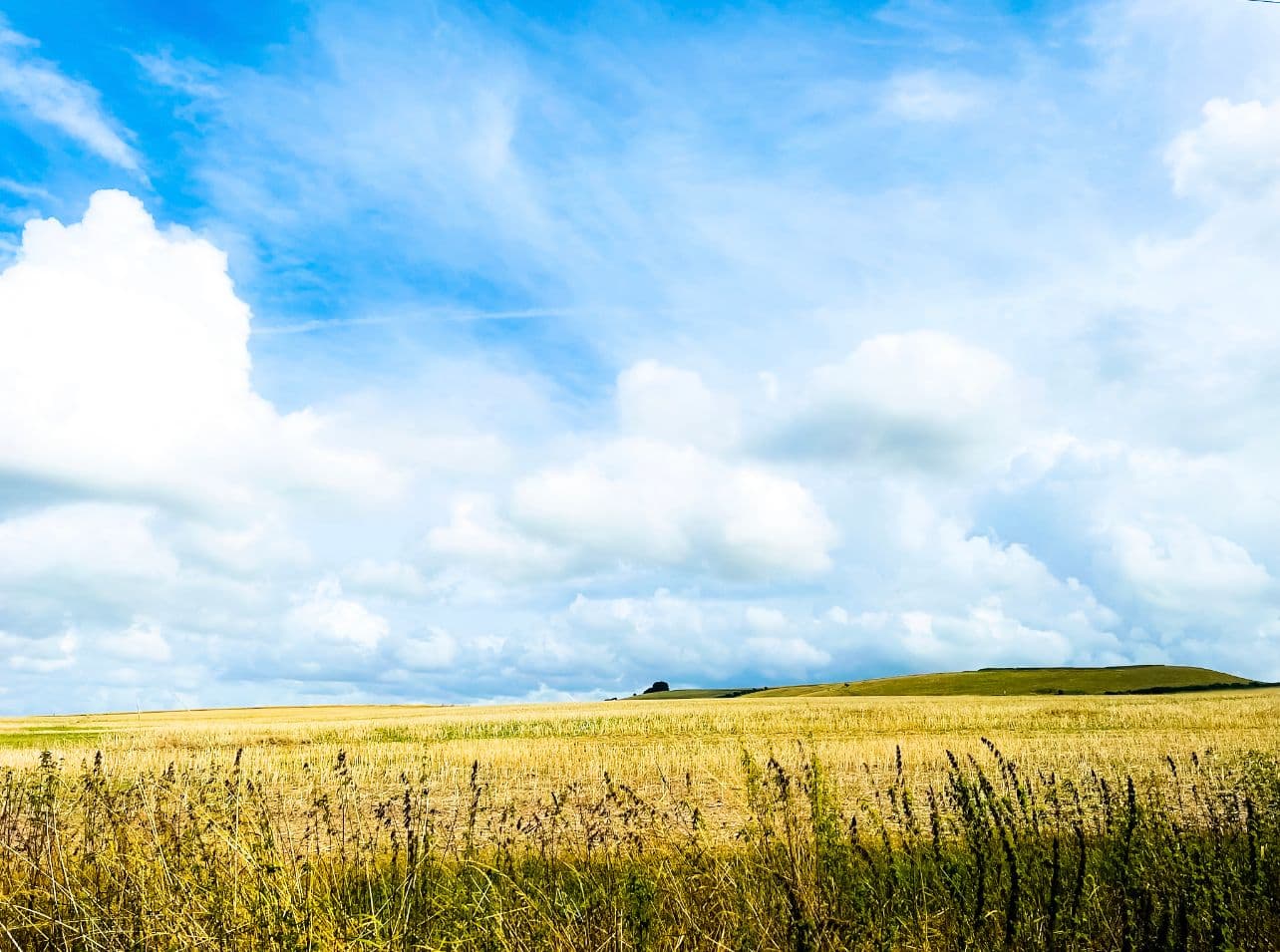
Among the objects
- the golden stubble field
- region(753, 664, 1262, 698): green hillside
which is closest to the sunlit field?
the golden stubble field

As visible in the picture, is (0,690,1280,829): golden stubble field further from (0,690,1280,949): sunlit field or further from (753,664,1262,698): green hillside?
(753,664,1262,698): green hillside

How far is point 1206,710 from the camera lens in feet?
175

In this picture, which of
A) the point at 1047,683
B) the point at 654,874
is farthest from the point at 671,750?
the point at 1047,683

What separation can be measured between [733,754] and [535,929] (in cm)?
1995

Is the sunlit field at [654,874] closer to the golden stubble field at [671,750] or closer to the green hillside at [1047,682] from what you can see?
the golden stubble field at [671,750]

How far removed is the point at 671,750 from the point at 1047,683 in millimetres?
105715

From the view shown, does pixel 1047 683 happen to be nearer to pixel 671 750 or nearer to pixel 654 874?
pixel 671 750

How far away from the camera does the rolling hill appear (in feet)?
363

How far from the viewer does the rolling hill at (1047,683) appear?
111 m

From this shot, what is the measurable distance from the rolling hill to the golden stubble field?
57.5 m

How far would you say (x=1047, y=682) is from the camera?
11988 centimetres

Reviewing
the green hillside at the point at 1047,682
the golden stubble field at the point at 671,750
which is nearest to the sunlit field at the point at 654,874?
the golden stubble field at the point at 671,750

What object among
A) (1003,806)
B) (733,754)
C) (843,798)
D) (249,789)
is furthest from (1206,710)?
(249,789)

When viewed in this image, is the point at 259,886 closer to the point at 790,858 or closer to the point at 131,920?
the point at 131,920
